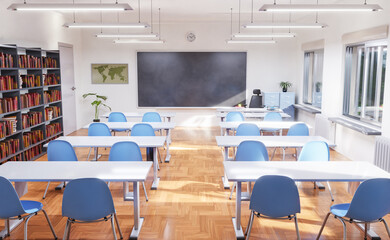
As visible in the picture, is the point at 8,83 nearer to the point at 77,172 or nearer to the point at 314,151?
the point at 77,172

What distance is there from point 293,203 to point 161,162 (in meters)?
4.13

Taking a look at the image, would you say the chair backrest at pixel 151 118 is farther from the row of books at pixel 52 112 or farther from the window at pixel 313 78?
the window at pixel 313 78

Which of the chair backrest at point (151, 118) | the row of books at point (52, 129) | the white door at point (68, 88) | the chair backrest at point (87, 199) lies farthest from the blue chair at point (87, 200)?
the white door at point (68, 88)

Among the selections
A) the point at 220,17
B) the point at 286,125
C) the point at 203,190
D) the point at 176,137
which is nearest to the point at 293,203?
the point at 203,190

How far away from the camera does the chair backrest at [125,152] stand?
15.5 feet

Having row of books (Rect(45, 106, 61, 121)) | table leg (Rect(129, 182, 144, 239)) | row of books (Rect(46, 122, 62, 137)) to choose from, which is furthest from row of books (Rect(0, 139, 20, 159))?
table leg (Rect(129, 182, 144, 239))

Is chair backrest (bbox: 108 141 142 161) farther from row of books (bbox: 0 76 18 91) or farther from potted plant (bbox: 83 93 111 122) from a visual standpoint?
potted plant (bbox: 83 93 111 122)

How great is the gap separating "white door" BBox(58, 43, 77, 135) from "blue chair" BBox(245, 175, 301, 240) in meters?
7.89

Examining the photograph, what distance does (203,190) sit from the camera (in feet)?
18.2

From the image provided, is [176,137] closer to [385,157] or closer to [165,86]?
[165,86]

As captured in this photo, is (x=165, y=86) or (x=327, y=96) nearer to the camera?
(x=327, y=96)

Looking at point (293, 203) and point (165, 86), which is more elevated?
point (165, 86)

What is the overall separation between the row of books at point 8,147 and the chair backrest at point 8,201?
10.2 ft

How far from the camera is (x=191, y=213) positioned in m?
4.68
